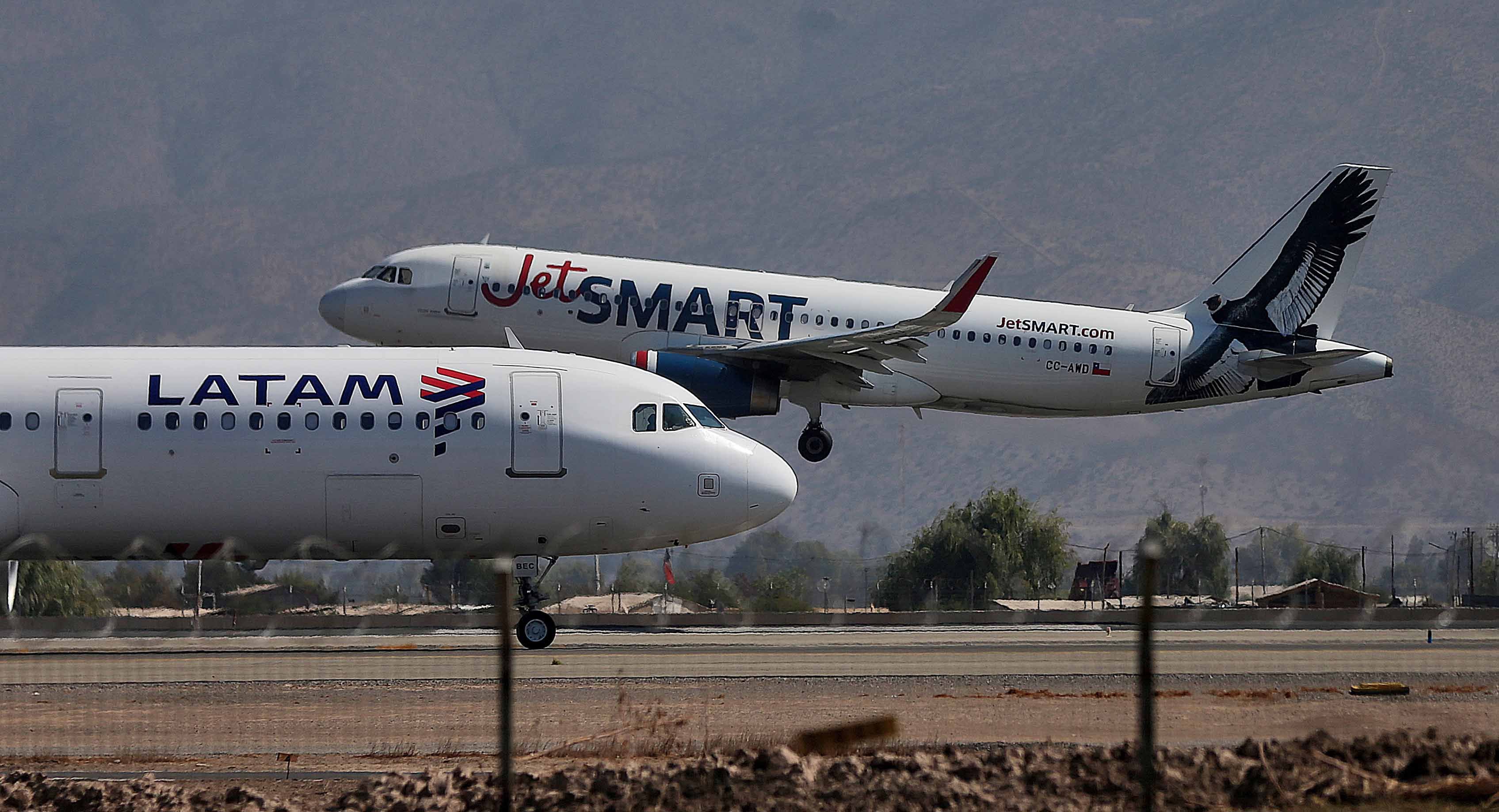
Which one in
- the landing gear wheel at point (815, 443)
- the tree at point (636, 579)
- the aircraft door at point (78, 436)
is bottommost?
the tree at point (636, 579)

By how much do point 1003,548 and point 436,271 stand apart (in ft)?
114

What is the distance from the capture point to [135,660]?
27.3 metres

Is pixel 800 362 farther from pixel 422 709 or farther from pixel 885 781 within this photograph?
pixel 885 781

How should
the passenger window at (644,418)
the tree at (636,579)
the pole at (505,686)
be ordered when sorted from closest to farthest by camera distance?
the pole at (505,686) < the passenger window at (644,418) < the tree at (636,579)

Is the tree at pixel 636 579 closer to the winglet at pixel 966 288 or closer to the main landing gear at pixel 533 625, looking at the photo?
the main landing gear at pixel 533 625

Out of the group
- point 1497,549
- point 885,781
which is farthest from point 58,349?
point 1497,549

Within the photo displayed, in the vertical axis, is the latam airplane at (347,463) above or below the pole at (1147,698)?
above

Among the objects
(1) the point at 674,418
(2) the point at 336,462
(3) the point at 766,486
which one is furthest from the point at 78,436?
(3) the point at 766,486

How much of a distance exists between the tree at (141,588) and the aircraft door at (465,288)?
45.4 ft

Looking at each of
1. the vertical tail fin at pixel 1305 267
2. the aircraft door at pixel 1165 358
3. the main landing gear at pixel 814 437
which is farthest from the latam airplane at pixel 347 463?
the vertical tail fin at pixel 1305 267

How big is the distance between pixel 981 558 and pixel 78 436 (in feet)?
141

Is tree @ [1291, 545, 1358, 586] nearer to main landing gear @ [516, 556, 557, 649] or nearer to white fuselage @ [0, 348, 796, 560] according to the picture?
white fuselage @ [0, 348, 796, 560]

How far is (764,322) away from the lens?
160ft

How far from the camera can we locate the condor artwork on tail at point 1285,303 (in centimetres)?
5447
